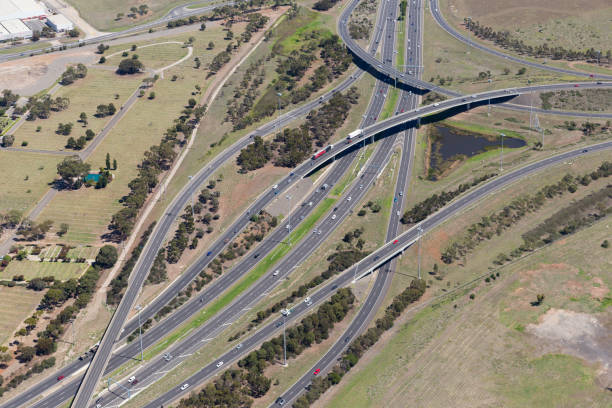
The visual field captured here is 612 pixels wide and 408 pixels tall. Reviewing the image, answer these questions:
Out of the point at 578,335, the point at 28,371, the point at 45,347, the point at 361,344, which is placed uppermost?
the point at 578,335

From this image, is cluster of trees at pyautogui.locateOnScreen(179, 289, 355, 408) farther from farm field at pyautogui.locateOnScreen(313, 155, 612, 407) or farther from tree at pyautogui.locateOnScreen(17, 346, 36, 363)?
tree at pyautogui.locateOnScreen(17, 346, 36, 363)

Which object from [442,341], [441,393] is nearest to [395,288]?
[442,341]

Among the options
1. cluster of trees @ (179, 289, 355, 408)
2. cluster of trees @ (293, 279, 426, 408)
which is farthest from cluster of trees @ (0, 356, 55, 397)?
cluster of trees @ (293, 279, 426, 408)

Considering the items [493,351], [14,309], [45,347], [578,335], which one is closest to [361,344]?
[493,351]

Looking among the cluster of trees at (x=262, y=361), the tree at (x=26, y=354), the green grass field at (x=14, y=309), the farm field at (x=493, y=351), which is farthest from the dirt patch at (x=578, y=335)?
the green grass field at (x=14, y=309)

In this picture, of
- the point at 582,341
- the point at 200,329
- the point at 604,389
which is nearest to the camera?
the point at 604,389

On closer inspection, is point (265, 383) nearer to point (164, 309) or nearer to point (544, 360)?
point (164, 309)

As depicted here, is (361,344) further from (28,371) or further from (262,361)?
(28,371)
